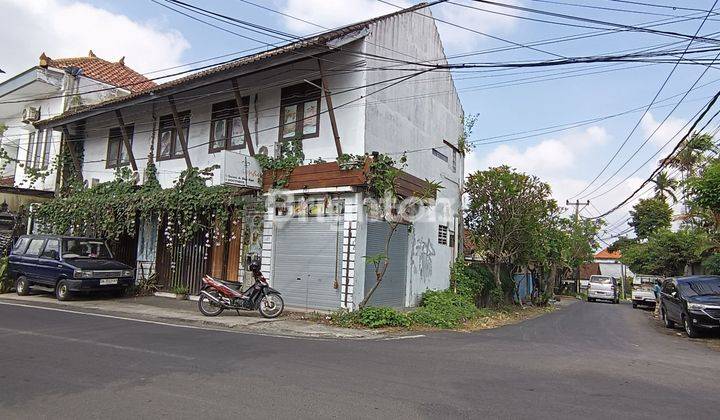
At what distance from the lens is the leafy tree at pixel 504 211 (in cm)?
1762

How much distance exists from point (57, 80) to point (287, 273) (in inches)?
Answer: 579

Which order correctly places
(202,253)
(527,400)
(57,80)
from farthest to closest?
(57,80)
(202,253)
(527,400)

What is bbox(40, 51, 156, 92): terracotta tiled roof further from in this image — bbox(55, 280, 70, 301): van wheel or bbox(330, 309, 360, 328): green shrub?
bbox(330, 309, 360, 328): green shrub

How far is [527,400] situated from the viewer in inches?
215

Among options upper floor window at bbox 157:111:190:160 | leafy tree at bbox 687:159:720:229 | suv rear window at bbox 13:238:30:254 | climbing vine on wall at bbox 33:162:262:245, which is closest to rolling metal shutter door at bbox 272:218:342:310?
climbing vine on wall at bbox 33:162:262:245

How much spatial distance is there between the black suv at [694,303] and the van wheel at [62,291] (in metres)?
17.0

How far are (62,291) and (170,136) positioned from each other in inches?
247

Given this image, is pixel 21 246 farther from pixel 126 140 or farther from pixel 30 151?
pixel 30 151

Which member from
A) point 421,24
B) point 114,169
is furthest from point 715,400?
point 114,169

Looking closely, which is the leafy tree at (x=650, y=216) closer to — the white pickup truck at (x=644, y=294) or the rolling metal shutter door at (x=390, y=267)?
the white pickup truck at (x=644, y=294)

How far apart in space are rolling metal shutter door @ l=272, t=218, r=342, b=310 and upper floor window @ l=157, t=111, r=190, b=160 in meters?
5.94

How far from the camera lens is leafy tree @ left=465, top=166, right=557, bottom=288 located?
17625 millimetres

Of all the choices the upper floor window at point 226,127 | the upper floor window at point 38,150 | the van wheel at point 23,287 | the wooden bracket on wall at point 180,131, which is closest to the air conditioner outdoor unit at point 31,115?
the upper floor window at point 38,150

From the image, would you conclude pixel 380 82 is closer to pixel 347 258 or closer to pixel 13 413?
pixel 347 258
